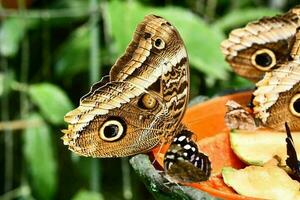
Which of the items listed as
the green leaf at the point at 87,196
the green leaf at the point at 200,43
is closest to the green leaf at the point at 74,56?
the green leaf at the point at 200,43

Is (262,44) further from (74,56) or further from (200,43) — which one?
(74,56)

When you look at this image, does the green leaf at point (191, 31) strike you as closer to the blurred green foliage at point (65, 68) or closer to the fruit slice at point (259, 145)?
the blurred green foliage at point (65, 68)

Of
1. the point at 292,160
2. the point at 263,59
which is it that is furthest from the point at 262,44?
the point at 292,160

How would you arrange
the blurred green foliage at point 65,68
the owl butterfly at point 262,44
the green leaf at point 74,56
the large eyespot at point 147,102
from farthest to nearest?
the green leaf at point 74,56 < the blurred green foliage at point 65,68 < the owl butterfly at point 262,44 < the large eyespot at point 147,102

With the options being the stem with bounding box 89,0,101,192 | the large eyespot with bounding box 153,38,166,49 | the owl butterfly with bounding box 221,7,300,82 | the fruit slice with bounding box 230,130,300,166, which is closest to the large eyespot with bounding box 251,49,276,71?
the owl butterfly with bounding box 221,7,300,82

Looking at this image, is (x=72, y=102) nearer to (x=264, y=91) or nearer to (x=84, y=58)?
(x=84, y=58)
